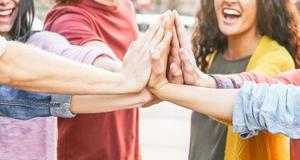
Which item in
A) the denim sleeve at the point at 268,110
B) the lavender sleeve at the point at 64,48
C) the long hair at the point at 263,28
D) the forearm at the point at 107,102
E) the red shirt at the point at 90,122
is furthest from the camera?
the long hair at the point at 263,28

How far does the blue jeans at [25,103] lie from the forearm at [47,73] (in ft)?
0.34

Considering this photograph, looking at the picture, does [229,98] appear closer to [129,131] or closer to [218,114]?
[218,114]

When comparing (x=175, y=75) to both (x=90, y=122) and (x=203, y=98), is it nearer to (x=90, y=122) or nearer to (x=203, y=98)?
(x=203, y=98)

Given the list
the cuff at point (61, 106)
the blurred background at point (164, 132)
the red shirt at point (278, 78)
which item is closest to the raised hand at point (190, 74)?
the red shirt at point (278, 78)

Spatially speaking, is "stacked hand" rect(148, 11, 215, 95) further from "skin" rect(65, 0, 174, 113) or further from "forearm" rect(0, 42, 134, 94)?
"forearm" rect(0, 42, 134, 94)

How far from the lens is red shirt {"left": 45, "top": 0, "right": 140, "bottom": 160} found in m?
2.45

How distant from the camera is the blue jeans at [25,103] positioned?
1.95 meters

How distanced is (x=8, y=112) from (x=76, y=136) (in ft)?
1.77

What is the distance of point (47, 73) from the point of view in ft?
6.04

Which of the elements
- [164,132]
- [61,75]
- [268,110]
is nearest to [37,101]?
[61,75]

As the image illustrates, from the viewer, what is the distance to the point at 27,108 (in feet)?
6.39

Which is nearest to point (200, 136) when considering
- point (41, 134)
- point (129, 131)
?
point (129, 131)

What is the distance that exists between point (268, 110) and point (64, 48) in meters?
0.72

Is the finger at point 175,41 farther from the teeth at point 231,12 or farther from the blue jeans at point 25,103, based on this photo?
the teeth at point 231,12
